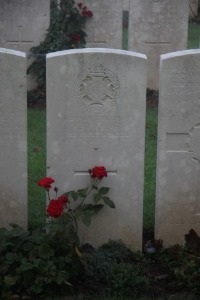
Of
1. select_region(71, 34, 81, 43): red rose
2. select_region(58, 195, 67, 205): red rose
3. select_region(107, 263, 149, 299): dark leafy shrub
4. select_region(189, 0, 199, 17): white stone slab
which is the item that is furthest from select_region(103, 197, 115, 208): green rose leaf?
select_region(189, 0, 199, 17): white stone slab

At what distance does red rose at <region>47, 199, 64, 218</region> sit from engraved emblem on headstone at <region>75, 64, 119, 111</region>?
0.80 meters

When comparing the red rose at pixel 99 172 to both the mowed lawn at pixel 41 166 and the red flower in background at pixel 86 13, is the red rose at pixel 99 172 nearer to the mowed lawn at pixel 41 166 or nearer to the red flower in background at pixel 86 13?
the mowed lawn at pixel 41 166

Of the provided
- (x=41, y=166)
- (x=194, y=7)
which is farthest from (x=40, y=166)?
(x=194, y=7)

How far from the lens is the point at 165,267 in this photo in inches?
202

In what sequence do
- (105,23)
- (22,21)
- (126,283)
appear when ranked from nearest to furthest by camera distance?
1. (126,283)
2. (22,21)
3. (105,23)

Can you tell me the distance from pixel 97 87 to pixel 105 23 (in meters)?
6.24

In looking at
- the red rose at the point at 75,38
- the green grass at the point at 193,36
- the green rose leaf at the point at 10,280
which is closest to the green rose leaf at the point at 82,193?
the green rose leaf at the point at 10,280

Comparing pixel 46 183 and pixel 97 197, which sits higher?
pixel 46 183

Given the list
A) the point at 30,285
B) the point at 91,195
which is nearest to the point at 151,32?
the point at 91,195

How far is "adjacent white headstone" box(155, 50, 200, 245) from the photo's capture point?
202 inches

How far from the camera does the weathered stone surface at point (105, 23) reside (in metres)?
11.1

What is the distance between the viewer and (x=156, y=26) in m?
11.3

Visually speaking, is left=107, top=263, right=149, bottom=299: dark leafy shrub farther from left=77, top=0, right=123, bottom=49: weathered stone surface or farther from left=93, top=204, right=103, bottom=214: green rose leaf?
left=77, top=0, right=123, bottom=49: weathered stone surface

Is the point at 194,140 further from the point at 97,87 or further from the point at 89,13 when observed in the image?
the point at 89,13
